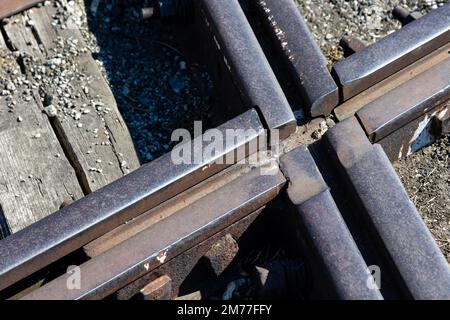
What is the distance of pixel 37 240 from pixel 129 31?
64.4 inches

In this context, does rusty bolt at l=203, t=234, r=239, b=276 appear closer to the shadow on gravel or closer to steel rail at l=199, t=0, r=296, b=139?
steel rail at l=199, t=0, r=296, b=139

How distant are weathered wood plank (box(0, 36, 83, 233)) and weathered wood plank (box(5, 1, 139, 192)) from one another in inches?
2.6

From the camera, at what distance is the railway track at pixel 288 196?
Answer: 3211 millimetres

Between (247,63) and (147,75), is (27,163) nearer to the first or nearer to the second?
(147,75)

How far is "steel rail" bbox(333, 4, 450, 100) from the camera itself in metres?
3.50

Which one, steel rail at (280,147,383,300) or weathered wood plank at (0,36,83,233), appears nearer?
steel rail at (280,147,383,300)

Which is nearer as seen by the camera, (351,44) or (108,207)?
A: (108,207)

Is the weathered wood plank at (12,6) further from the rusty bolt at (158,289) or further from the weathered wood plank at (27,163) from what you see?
the rusty bolt at (158,289)

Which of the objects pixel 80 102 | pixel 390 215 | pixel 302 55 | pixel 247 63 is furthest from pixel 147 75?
pixel 390 215

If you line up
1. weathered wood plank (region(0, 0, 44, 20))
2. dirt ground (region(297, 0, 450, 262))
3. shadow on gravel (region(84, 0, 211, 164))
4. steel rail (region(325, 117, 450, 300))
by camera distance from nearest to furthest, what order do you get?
steel rail (region(325, 117, 450, 300)), dirt ground (region(297, 0, 450, 262)), shadow on gravel (region(84, 0, 211, 164)), weathered wood plank (region(0, 0, 44, 20))

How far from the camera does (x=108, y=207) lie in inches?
130

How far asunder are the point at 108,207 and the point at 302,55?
108 centimetres

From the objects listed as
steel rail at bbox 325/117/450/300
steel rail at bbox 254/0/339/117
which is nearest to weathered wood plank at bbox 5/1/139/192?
steel rail at bbox 254/0/339/117

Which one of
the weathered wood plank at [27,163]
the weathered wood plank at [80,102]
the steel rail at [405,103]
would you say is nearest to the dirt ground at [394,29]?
the steel rail at [405,103]
